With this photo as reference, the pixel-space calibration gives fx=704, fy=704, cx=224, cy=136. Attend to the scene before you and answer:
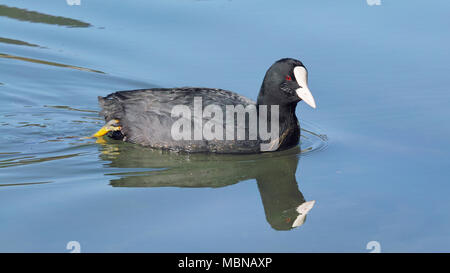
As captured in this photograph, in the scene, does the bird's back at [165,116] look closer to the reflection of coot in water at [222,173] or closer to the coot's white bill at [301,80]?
the reflection of coot in water at [222,173]

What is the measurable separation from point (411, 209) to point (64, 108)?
13.3 feet

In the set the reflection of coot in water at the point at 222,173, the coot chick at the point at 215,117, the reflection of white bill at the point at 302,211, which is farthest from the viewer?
the coot chick at the point at 215,117

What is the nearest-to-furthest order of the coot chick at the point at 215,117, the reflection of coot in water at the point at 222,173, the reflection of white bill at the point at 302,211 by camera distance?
the reflection of white bill at the point at 302,211 < the reflection of coot in water at the point at 222,173 < the coot chick at the point at 215,117

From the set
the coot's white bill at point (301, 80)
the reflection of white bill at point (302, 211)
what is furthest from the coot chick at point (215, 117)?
the reflection of white bill at point (302, 211)

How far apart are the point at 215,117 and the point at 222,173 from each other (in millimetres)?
663

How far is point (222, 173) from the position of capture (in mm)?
6227

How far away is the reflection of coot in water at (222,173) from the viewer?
18.3 ft

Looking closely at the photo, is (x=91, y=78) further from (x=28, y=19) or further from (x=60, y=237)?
(x=60, y=237)

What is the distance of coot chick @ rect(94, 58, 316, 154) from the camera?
21.8ft

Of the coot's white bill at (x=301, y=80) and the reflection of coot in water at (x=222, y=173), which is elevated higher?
the coot's white bill at (x=301, y=80)

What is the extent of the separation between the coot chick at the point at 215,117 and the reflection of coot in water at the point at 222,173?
0.11 metres

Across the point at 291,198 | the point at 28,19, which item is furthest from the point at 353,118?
the point at 28,19

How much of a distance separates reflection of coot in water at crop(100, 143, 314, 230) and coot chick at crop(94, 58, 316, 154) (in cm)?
11

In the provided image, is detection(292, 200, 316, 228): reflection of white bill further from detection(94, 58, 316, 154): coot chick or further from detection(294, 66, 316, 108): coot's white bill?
detection(294, 66, 316, 108): coot's white bill
